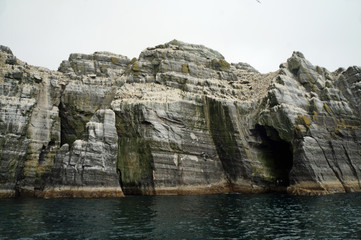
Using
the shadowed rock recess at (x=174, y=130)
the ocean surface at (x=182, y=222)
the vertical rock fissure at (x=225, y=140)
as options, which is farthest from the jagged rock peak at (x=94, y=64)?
the ocean surface at (x=182, y=222)

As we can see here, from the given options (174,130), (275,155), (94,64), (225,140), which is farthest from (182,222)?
(94,64)

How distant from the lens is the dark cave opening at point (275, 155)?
52750mm

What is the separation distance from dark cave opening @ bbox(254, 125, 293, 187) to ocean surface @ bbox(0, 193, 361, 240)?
2004 cm

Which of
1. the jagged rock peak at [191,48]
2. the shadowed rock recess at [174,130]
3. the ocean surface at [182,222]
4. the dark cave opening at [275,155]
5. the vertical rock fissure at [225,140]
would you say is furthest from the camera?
the jagged rock peak at [191,48]

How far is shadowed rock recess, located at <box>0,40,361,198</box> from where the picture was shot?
4519 cm

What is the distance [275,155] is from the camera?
181 feet

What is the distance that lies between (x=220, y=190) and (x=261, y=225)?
27595 millimetres

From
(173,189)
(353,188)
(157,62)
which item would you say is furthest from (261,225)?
(157,62)

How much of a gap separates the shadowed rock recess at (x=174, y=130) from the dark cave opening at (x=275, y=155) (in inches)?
7.0

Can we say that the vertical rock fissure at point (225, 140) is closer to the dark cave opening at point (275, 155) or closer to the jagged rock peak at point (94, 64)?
the dark cave opening at point (275, 155)

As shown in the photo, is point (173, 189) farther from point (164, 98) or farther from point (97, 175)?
point (164, 98)

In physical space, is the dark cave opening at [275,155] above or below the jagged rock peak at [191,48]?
below

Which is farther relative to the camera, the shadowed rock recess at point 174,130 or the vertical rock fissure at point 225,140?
the vertical rock fissure at point 225,140

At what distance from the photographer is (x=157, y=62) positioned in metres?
62.4
